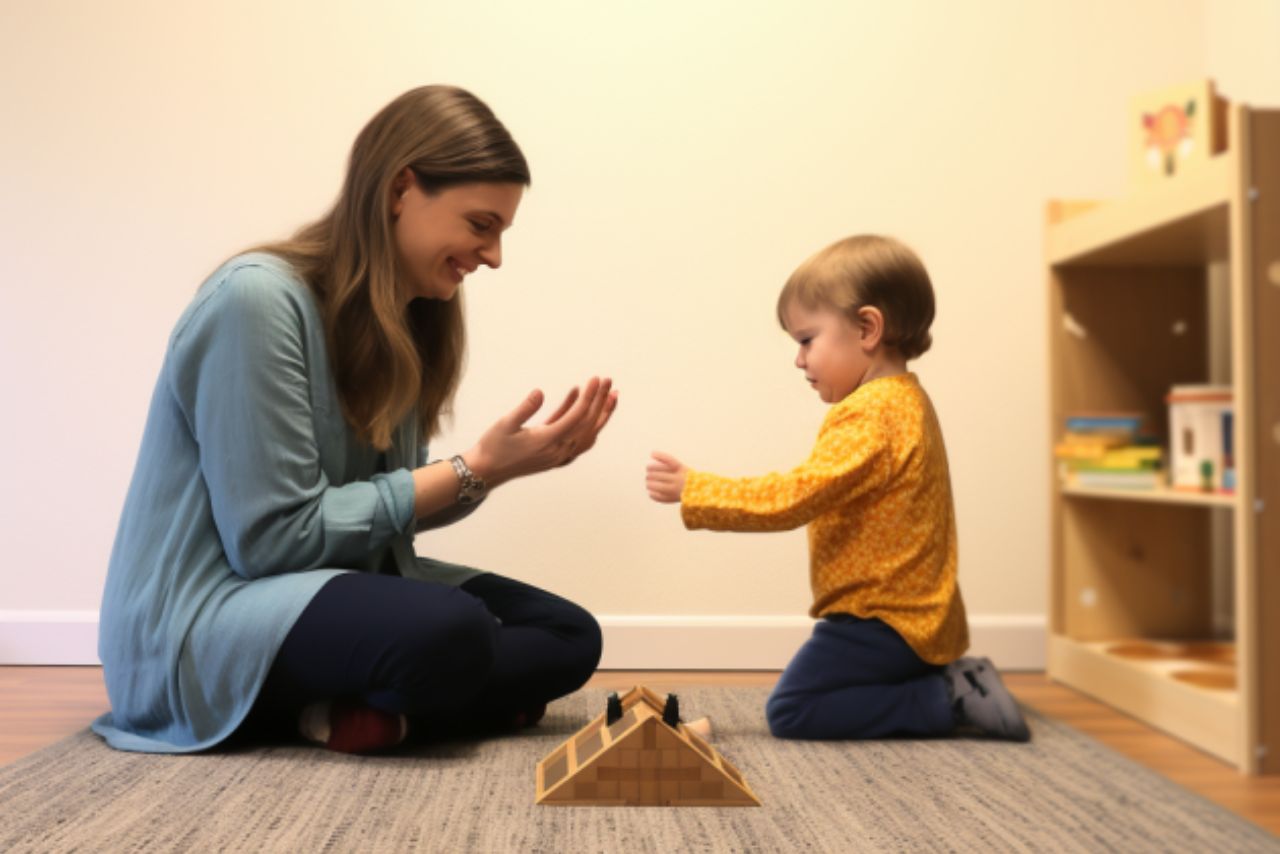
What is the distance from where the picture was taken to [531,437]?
1426 millimetres

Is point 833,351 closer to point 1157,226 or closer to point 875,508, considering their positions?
point 875,508

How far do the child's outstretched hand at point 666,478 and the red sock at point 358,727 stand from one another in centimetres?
42

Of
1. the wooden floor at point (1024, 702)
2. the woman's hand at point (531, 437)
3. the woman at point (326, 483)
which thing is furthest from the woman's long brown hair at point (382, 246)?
the wooden floor at point (1024, 702)

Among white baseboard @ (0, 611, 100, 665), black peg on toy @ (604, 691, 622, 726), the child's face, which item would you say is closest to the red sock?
black peg on toy @ (604, 691, 622, 726)

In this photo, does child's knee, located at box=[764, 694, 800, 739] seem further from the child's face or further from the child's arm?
the child's face

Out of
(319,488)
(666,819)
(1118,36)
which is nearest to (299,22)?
(319,488)

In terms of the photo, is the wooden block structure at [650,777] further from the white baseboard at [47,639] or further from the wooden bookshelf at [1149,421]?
the white baseboard at [47,639]

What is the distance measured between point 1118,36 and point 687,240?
34.3 inches

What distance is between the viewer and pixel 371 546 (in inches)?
55.1

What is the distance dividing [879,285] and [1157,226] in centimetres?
41

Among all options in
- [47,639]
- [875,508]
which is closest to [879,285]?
[875,508]

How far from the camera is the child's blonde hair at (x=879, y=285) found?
163 cm

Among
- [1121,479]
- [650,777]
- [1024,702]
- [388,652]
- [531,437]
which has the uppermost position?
[531,437]

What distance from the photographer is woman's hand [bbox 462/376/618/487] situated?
1.42 m
